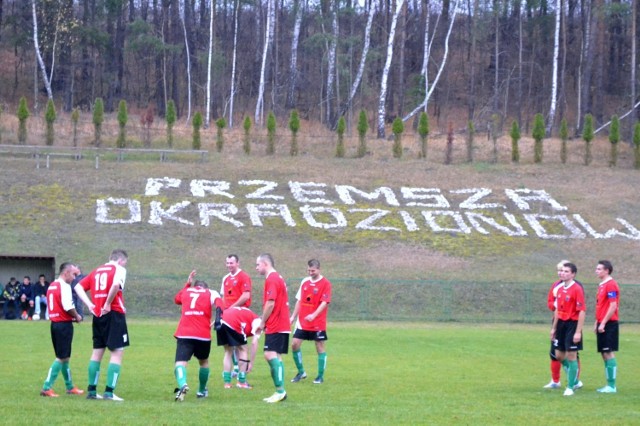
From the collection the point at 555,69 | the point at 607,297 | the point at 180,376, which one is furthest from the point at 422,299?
the point at 555,69

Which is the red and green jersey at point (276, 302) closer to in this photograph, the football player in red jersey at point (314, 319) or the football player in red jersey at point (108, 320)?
the football player in red jersey at point (108, 320)

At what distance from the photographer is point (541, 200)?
1738 inches

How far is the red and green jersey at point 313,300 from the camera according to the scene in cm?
1468

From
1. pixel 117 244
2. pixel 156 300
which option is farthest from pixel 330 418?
pixel 117 244

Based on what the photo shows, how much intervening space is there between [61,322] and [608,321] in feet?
26.5

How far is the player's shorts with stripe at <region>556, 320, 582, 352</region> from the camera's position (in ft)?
44.5

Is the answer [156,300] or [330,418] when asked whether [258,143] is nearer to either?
[156,300]

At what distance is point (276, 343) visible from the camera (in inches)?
475

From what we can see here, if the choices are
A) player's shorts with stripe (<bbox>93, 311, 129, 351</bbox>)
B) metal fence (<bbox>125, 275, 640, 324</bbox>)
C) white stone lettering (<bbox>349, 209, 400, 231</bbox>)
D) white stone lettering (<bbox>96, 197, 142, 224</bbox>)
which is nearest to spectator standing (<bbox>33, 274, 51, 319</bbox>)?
metal fence (<bbox>125, 275, 640, 324</bbox>)

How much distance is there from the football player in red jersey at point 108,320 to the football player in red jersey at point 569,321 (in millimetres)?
6482

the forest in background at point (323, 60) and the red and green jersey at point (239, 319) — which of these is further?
the forest in background at point (323, 60)

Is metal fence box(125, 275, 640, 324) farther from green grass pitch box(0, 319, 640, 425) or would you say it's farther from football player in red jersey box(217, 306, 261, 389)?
football player in red jersey box(217, 306, 261, 389)

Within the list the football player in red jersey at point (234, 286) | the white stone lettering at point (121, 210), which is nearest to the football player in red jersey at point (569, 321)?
the football player in red jersey at point (234, 286)

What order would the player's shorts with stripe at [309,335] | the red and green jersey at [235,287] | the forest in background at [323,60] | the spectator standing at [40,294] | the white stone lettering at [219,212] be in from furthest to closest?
the forest in background at [323,60]
the white stone lettering at [219,212]
the spectator standing at [40,294]
the player's shorts with stripe at [309,335]
the red and green jersey at [235,287]
